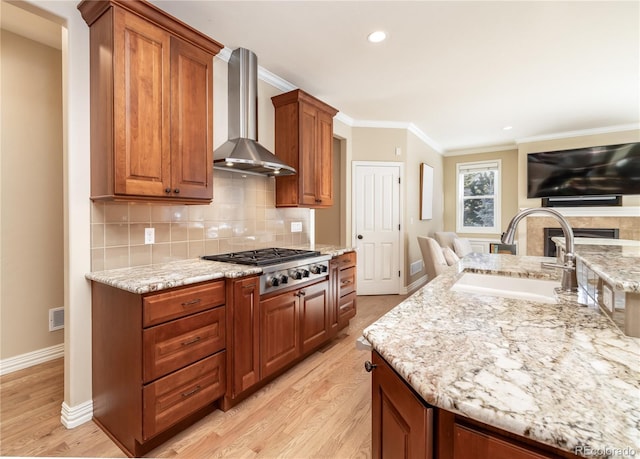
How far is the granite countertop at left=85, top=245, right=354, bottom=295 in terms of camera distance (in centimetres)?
155

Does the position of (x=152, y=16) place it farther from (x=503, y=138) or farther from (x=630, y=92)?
(x=503, y=138)

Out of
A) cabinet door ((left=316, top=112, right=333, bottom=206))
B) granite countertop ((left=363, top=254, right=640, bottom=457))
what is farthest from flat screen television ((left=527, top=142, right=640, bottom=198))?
granite countertop ((left=363, top=254, right=640, bottom=457))

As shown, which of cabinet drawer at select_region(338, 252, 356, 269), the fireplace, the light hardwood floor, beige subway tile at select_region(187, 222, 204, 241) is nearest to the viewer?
the light hardwood floor

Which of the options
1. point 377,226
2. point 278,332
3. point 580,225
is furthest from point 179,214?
point 580,225

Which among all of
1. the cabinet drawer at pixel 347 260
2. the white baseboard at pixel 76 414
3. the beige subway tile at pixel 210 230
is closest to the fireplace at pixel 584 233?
the cabinet drawer at pixel 347 260

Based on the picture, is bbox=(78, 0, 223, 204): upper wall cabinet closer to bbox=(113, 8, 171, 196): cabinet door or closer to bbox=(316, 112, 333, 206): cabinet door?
bbox=(113, 8, 171, 196): cabinet door

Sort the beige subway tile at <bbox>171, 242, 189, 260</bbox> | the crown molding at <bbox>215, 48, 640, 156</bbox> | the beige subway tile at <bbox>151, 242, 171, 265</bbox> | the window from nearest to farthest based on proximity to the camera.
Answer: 1. the beige subway tile at <bbox>151, 242, 171, 265</bbox>
2. the beige subway tile at <bbox>171, 242, 189, 260</bbox>
3. the crown molding at <bbox>215, 48, 640, 156</bbox>
4. the window

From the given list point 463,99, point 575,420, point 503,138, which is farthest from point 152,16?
point 503,138

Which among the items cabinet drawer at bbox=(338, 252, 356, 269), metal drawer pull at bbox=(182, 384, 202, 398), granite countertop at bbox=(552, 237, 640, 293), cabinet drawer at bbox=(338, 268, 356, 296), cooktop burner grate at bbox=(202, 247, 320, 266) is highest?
granite countertop at bbox=(552, 237, 640, 293)

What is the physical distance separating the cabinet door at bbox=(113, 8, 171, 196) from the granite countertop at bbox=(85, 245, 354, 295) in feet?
1.57

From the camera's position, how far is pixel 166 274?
1.80m

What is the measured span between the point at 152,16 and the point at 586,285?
265cm

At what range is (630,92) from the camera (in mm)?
Result: 3609

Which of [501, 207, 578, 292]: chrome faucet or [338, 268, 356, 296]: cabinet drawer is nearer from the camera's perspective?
[501, 207, 578, 292]: chrome faucet
